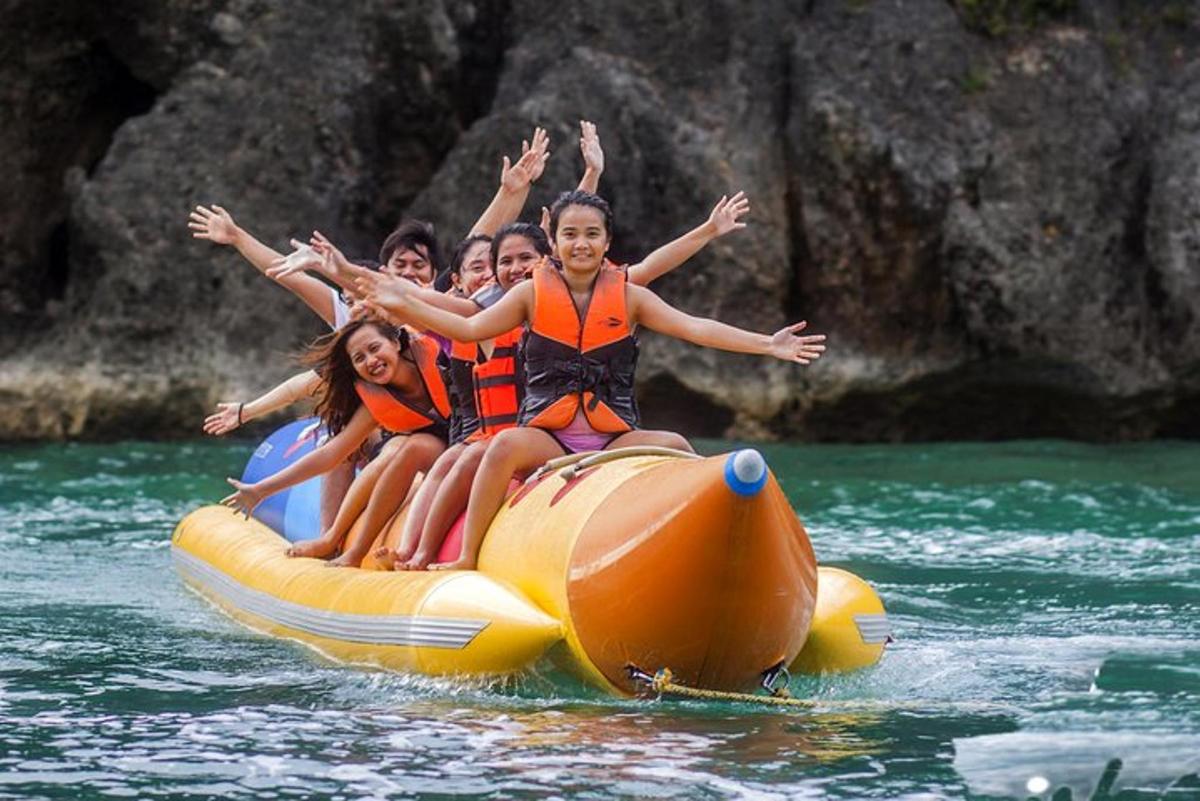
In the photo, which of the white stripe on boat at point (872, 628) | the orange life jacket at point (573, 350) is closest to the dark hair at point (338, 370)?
the orange life jacket at point (573, 350)

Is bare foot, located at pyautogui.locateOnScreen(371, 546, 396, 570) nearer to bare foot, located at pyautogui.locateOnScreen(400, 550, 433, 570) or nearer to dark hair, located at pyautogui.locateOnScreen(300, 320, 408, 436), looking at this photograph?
bare foot, located at pyautogui.locateOnScreen(400, 550, 433, 570)

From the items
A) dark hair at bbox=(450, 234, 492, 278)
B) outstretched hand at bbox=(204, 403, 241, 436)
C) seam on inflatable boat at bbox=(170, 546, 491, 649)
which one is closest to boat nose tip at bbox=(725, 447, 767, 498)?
seam on inflatable boat at bbox=(170, 546, 491, 649)

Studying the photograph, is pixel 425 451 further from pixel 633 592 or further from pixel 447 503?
pixel 633 592

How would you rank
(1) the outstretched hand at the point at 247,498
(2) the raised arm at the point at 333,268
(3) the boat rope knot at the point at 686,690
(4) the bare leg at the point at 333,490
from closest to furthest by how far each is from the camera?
(3) the boat rope knot at the point at 686,690, (2) the raised arm at the point at 333,268, (1) the outstretched hand at the point at 247,498, (4) the bare leg at the point at 333,490

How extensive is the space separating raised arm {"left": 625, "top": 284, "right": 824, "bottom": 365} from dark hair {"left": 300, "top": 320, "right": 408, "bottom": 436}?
3.91 ft

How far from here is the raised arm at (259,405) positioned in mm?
7215

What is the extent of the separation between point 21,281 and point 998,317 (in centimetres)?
741

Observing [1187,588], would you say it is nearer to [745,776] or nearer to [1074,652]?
[1074,652]

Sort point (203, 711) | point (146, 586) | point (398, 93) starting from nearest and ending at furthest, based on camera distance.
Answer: point (203, 711) < point (146, 586) < point (398, 93)

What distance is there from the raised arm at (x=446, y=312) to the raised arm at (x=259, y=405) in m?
1.71

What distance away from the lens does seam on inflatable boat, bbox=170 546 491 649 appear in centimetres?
488

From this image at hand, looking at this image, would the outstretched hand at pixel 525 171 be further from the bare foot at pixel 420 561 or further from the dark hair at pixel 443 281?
the bare foot at pixel 420 561

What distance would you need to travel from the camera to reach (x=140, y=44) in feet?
46.6

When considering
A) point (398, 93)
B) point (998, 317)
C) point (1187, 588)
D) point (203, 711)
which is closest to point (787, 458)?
point (998, 317)
